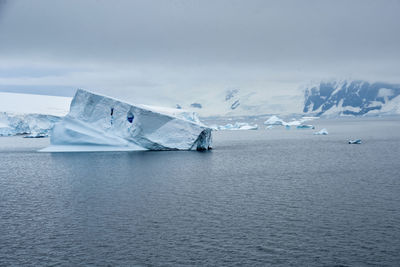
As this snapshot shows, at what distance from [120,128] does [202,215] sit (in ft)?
70.8

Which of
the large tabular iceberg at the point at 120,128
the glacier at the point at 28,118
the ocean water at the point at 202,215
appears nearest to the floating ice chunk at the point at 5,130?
the glacier at the point at 28,118

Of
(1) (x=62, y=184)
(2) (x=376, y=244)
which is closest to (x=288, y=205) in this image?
(2) (x=376, y=244)

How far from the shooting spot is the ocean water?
35.8 ft

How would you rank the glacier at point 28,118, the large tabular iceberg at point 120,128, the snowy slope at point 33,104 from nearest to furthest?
the large tabular iceberg at point 120,128, the glacier at point 28,118, the snowy slope at point 33,104

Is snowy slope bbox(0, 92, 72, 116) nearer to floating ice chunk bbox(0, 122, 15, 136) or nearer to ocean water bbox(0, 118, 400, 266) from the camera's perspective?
floating ice chunk bbox(0, 122, 15, 136)

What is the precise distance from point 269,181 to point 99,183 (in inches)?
332

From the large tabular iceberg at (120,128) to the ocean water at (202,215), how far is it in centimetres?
742

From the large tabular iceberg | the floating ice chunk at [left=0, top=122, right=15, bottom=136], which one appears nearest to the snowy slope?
the floating ice chunk at [left=0, top=122, right=15, bottom=136]

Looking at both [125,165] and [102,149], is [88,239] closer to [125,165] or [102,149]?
[125,165]

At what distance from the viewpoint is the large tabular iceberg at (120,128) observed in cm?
3403

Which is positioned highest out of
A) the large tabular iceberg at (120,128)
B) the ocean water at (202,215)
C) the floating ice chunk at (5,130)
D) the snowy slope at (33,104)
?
the snowy slope at (33,104)

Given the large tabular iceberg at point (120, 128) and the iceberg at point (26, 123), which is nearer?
the large tabular iceberg at point (120, 128)

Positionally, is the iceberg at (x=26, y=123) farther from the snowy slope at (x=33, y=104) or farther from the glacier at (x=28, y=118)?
the snowy slope at (x=33, y=104)

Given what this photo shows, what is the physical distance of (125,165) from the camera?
2838cm
